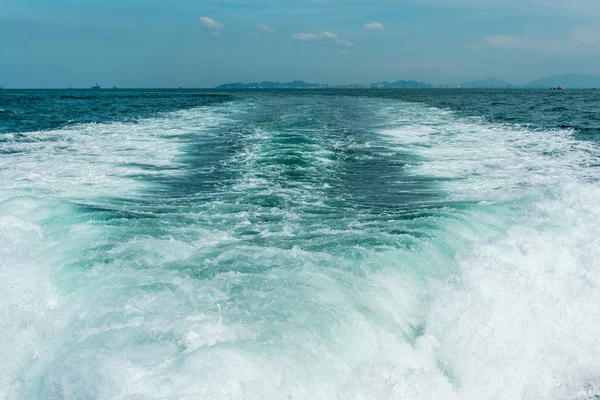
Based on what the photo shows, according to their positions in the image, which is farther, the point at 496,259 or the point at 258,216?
the point at 258,216

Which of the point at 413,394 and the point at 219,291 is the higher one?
the point at 219,291

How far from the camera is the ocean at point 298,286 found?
5.00 meters

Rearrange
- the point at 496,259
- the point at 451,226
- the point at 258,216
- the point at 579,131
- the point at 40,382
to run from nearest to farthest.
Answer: the point at 40,382, the point at 496,259, the point at 451,226, the point at 258,216, the point at 579,131

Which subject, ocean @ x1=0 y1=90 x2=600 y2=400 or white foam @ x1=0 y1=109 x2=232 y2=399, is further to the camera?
white foam @ x1=0 y1=109 x2=232 y2=399

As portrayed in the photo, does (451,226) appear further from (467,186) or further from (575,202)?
(467,186)

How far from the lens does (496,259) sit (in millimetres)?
7523

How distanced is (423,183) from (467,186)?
3.89 ft

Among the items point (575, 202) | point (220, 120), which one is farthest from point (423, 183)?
point (220, 120)

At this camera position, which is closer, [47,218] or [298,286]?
[298,286]

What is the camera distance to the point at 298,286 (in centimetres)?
668

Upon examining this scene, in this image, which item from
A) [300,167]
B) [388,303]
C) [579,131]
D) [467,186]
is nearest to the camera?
[388,303]

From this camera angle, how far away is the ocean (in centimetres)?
500

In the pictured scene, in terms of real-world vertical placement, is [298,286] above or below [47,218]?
below

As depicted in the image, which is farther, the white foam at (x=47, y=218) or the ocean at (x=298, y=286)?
the white foam at (x=47, y=218)
